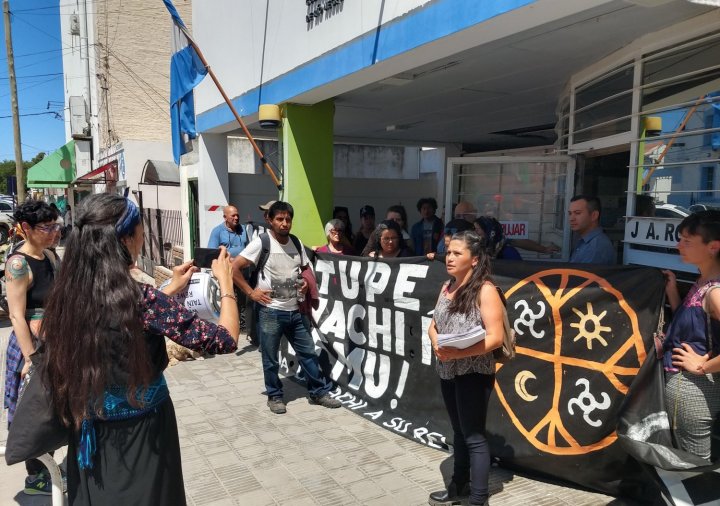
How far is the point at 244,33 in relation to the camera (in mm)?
7090

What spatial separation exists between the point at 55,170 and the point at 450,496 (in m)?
24.1

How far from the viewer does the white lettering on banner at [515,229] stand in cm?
551

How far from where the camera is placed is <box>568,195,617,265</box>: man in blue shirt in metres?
3.89

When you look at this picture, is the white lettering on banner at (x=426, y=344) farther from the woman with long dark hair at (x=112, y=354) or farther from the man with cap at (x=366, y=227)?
the man with cap at (x=366, y=227)

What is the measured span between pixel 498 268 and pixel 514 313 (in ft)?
1.20

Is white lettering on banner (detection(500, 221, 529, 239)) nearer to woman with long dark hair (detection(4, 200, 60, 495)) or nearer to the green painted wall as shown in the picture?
the green painted wall

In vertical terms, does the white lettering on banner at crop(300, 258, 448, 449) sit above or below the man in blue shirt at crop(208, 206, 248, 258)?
below

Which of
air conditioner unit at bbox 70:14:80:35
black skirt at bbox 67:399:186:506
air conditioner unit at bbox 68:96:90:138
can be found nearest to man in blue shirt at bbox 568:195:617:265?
black skirt at bbox 67:399:186:506

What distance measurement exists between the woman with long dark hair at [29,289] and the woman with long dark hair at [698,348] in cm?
368

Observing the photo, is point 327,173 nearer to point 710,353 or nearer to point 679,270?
point 679,270

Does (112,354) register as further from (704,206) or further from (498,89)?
(498,89)

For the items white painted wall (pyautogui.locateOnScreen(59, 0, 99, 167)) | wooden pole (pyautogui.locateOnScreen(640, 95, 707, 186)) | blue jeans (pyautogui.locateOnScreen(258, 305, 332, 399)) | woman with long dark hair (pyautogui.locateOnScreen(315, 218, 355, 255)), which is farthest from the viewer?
white painted wall (pyautogui.locateOnScreen(59, 0, 99, 167))

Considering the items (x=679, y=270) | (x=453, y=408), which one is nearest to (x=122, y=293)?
(x=453, y=408)

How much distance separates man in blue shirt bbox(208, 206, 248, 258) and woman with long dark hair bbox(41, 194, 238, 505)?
4.73m
